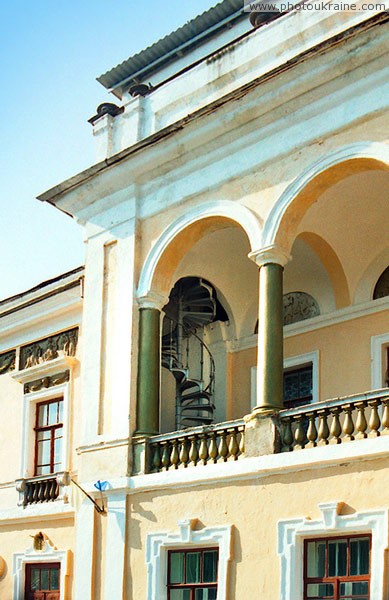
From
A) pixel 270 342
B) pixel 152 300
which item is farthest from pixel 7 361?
pixel 270 342

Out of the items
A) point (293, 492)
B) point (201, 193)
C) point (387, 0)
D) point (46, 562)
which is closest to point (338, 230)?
point (201, 193)

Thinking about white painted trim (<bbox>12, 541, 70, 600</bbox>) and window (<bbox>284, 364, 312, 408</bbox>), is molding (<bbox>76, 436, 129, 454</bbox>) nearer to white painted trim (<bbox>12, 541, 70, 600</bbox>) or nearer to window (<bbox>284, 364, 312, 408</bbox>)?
white painted trim (<bbox>12, 541, 70, 600</bbox>)

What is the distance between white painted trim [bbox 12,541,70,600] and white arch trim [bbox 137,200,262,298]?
403 cm

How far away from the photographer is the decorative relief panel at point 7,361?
18.0m

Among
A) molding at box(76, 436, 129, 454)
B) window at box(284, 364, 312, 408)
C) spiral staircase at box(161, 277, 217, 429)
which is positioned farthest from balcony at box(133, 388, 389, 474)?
spiral staircase at box(161, 277, 217, 429)

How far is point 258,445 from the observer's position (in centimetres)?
1240

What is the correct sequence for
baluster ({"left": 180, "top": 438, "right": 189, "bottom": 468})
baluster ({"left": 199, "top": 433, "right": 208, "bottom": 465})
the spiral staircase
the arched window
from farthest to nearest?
1. the spiral staircase
2. the arched window
3. baluster ({"left": 180, "top": 438, "right": 189, "bottom": 468})
4. baluster ({"left": 199, "top": 433, "right": 208, "bottom": 465})

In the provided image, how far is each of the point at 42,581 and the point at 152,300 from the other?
4732 millimetres

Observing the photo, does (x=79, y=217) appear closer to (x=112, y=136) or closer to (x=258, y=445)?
(x=112, y=136)

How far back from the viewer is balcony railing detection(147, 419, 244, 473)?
42.2 ft

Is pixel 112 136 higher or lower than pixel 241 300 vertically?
higher

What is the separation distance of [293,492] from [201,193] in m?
4.16

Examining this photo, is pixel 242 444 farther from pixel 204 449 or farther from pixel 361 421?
pixel 361 421

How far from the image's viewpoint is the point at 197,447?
1334 centimetres
